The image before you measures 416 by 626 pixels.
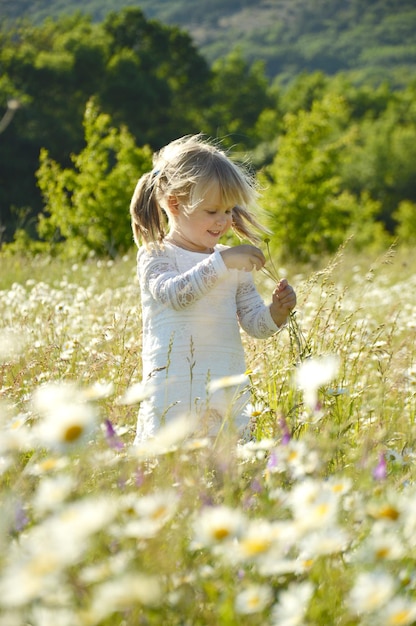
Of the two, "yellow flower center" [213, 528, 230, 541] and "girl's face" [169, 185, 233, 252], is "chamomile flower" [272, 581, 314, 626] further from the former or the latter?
"girl's face" [169, 185, 233, 252]

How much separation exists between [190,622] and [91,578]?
278mm

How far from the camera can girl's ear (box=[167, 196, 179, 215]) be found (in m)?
3.25

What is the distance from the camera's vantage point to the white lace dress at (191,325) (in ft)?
9.71

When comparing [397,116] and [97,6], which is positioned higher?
[397,116]

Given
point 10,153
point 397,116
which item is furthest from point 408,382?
point 397,116

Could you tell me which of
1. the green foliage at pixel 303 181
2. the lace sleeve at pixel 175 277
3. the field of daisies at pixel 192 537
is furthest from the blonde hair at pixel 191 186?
the green foliage at pixel 303 181

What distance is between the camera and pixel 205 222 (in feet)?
10.4

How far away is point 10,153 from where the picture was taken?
31031 millimetres

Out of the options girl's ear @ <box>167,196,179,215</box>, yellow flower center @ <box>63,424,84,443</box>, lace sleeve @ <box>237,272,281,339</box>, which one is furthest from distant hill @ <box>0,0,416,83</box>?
yellow flower center @ <box>63,424,84,443</box>

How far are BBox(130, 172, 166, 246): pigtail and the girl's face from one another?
12 centimetres

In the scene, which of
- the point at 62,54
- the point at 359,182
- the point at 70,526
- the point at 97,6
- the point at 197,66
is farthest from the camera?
A: the point at 97,6

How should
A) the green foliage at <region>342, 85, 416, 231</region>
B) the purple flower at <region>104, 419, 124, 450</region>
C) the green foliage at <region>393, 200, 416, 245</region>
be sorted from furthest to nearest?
the green foliage at <region>342, 85, 416, 231</region>, the green foliage at <region>393, 200, 416, 245</region>, the purple flower at <region>104, 419, 124, 450</region>

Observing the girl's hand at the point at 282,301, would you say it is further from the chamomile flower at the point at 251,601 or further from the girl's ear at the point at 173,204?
the chamomile flower at the point at 251,601

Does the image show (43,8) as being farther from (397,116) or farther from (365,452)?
(365,452)
